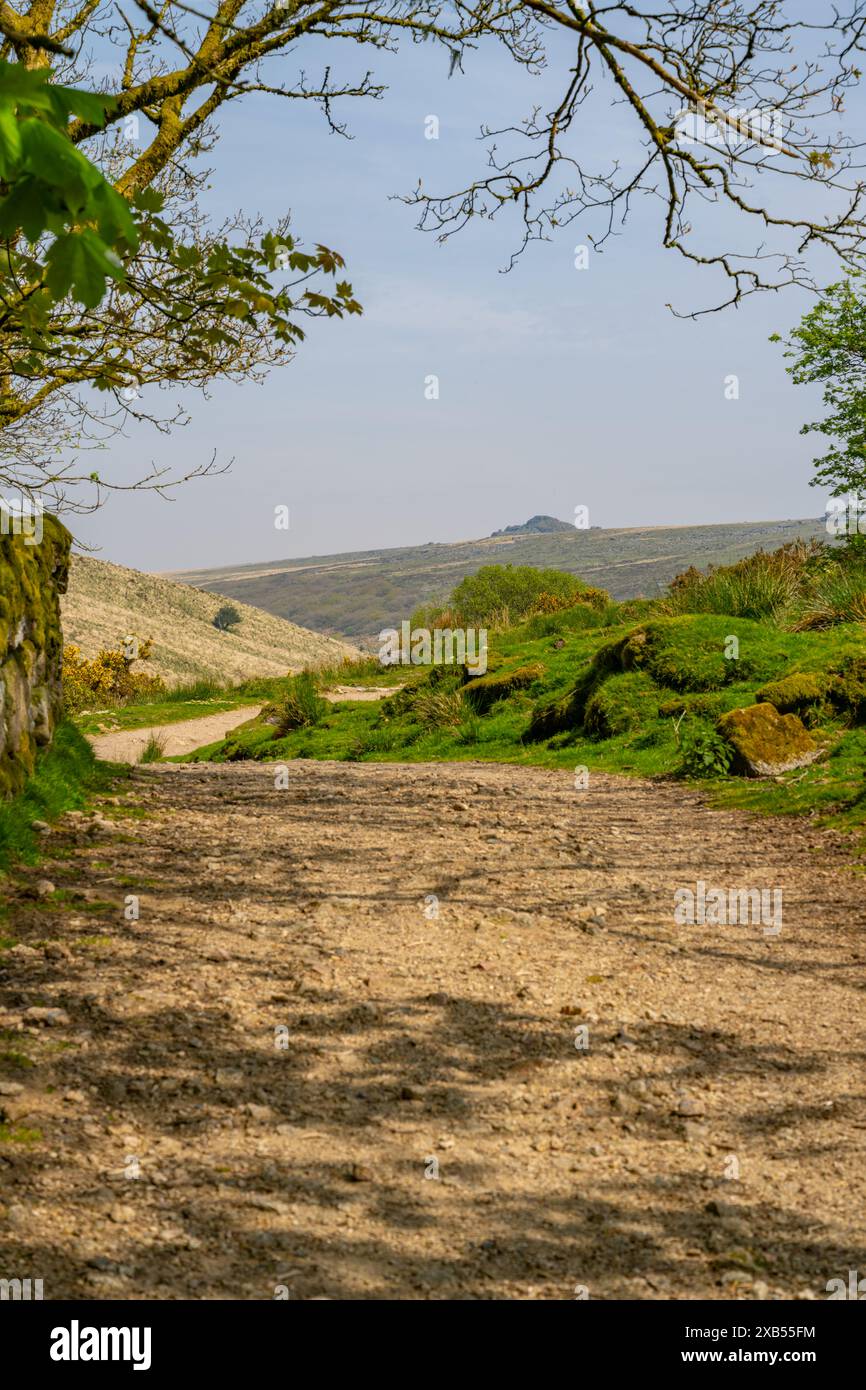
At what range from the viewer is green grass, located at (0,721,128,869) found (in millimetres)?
6000

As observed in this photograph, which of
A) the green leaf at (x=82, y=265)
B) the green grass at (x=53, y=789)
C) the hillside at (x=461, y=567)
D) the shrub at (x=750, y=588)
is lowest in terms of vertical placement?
the green grass at (x=53, y=789)

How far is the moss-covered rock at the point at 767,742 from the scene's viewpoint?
10078 millimetres

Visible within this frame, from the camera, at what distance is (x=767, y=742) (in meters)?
10.2

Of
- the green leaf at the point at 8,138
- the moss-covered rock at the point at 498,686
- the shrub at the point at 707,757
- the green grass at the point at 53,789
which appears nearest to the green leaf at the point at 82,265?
the green leaf at the point at 8,138

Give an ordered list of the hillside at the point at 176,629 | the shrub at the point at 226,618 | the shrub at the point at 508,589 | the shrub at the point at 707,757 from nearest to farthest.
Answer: the shrub at the point at 707,757 → the shrub at the point at 508,589 → the hillside at the point at 176,629 → the shrub at the point at 226,618

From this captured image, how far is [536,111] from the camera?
8.95 metres

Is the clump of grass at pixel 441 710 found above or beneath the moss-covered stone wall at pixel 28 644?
beneath

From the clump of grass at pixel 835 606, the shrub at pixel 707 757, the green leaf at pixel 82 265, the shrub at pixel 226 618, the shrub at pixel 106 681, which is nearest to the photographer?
the green leaf at pixel 82 265

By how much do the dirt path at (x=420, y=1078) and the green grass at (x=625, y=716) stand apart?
102 inches

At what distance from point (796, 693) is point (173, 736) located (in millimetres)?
11517

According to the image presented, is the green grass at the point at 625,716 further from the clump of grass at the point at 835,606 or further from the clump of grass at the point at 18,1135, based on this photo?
the clump of grass at the point at 18,1135

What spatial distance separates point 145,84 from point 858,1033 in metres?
8.32
